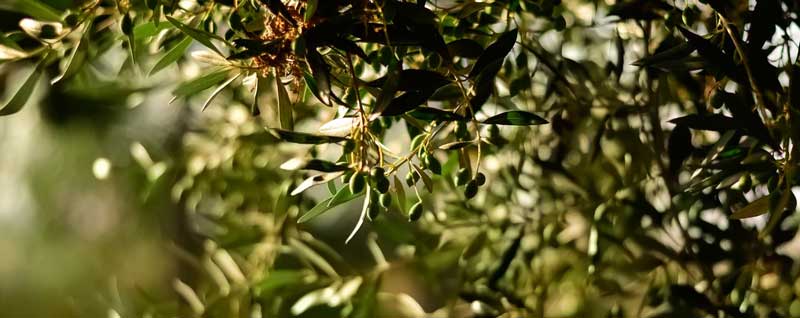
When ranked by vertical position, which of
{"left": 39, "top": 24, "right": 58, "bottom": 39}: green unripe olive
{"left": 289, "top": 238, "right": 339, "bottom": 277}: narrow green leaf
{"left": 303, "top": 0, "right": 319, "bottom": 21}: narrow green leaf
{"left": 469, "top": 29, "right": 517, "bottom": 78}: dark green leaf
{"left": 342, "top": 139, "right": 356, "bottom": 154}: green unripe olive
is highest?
{"left": 303, "top": 0, "right": 319, "bottom": 21}: narrow green leaf

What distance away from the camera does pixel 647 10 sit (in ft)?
2.02

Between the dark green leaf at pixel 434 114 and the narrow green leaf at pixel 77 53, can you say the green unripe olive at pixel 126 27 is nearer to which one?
the narrow green leaf at pixel 77 53

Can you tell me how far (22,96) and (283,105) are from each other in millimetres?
185

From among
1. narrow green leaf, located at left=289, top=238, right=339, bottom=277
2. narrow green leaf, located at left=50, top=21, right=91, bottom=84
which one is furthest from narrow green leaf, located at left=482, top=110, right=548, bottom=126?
narrow green leaf, located at left=289, top=238, right=339, bottom=277

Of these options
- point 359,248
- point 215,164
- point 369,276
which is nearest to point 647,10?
point 369,276

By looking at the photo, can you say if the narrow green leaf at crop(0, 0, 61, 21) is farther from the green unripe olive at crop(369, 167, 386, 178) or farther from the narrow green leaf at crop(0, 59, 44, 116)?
the green unripe olive at crop(369, 167, 386, 178)

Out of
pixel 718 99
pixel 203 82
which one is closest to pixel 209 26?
pixel 203 82

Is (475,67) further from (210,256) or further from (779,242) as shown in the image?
(210,256)

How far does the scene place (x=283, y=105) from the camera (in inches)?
18.4

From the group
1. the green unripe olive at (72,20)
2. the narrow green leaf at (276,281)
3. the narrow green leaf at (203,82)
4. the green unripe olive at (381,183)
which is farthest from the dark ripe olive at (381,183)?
the narrow green leaf at (276,281)

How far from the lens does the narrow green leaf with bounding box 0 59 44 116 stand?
530 millimetres

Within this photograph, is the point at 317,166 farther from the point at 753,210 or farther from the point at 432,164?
the point at 753,210

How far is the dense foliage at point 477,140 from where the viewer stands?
0.46 m

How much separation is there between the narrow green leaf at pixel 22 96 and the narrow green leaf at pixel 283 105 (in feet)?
0.57
